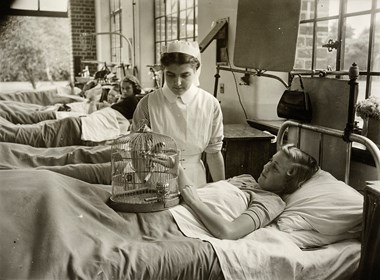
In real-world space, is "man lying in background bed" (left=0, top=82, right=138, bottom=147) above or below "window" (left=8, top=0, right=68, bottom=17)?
below

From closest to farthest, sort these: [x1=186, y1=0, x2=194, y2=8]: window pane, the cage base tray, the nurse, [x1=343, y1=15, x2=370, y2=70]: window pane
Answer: the cage base tray
the nurse
[x1=343, y1=15, x2=370, y2=70]: window pane
[x1=186, y1=0, x2=194, y2=8]: window pane

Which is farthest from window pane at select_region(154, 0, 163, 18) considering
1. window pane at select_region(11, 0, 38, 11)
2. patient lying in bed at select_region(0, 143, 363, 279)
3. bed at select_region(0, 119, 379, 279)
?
bed at select_region(0, 119, 379, 279)

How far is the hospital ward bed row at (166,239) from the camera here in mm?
1620

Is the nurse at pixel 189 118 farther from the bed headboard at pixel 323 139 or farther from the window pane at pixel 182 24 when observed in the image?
the window pane at pixel 182 24

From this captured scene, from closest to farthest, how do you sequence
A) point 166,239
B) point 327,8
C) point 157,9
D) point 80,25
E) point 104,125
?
point 166,239 < point 327,8 < point 104,125 < point 157,9 < point 80,25

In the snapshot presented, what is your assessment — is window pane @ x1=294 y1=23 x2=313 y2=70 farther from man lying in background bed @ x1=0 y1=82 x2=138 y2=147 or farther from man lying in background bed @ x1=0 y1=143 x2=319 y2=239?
man lying in background bed @ x1=0 y1=82 x2=138 y2=147

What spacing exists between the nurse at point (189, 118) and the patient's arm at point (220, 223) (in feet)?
1.80

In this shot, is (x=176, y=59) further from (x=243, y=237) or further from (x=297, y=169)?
(x=243, y=237)

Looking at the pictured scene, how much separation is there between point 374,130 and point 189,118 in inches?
39.9

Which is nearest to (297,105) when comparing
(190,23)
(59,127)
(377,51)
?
(377,51)

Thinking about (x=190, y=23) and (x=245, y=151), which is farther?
(x=190, y=23)

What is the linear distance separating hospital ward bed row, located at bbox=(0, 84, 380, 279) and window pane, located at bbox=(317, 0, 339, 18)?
46.7 inches

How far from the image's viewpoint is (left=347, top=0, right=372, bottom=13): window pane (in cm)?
272

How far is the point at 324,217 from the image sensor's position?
1978mm
